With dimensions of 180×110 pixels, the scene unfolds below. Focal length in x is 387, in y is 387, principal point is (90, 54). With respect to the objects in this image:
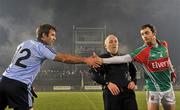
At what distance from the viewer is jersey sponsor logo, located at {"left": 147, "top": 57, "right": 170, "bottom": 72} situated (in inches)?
296

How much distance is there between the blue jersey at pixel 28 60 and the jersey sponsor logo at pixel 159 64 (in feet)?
6.74

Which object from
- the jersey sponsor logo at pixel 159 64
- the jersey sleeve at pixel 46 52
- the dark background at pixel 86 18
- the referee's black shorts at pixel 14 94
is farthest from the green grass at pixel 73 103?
the dark background at pixel 86 18

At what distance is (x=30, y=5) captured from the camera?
244 feet

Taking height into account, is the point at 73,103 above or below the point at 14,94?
below

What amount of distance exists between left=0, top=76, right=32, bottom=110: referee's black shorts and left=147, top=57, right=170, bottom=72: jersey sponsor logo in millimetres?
2517

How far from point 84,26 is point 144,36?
67966mm

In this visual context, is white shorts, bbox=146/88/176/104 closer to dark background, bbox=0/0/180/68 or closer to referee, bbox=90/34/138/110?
referee, bbox=90/34/138/110

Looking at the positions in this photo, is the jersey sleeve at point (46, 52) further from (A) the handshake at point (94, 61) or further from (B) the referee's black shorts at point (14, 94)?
(A) the handshake at point (94, 61)

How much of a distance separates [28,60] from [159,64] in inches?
102

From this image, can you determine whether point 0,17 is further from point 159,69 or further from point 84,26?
point 159,69

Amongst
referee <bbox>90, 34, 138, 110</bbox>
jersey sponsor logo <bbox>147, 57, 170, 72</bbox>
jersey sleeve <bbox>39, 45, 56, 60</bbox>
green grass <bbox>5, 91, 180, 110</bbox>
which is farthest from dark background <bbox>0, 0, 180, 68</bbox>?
jersey sleeve <bbox>39, 45, 56, 60</bbox>

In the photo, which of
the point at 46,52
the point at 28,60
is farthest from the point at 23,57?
the point at 46,52

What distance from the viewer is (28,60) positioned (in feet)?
21.5

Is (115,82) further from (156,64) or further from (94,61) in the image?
(156,64)
